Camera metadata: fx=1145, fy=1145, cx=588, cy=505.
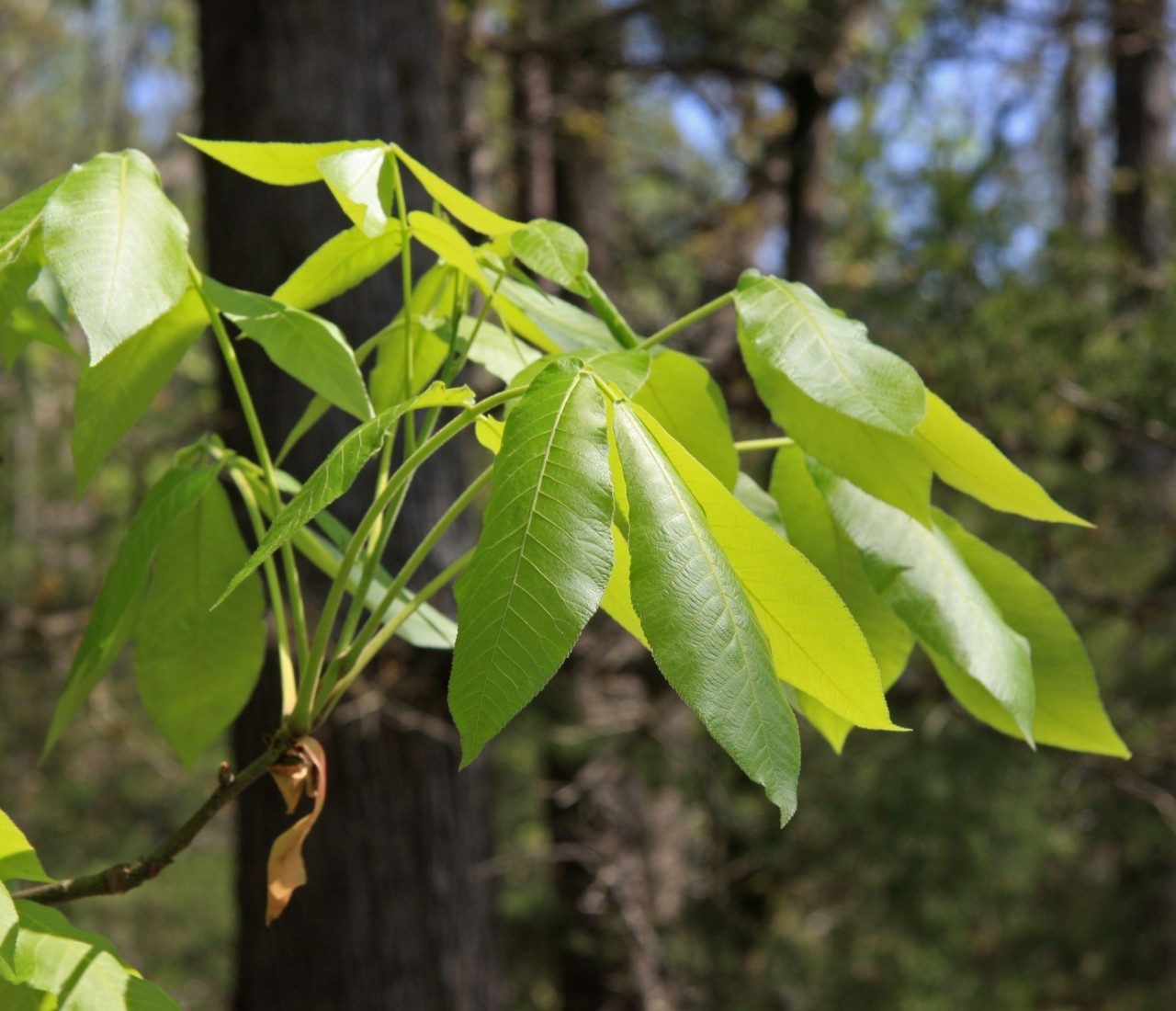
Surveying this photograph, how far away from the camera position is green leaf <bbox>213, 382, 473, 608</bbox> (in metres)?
0.50

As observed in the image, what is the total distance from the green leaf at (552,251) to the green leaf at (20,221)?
0.26m

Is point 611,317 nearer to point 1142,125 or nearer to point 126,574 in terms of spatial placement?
point 126,574

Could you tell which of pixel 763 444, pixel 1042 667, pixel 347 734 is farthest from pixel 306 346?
pixel 347 734

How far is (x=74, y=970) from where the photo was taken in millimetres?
617

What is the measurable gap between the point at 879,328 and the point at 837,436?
2794 mm

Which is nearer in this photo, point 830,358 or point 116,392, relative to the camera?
point 830,358

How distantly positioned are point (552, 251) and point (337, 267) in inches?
7.0

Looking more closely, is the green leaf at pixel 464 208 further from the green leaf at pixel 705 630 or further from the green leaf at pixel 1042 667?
the green leaf at pixel 1042 667

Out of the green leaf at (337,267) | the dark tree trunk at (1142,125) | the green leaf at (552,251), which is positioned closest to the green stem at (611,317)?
the green leaf at (552,251)

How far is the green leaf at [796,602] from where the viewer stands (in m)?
0.54

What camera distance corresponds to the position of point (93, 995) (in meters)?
0.61

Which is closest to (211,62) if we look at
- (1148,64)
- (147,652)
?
(147,652)

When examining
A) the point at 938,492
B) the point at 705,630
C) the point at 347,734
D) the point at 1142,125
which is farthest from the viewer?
the point at 1142,125

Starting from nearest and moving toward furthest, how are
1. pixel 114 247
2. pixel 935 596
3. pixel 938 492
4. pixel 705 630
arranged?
pixel 705 630
pixel 114 247
pixel 935 596
pixel 938 492
